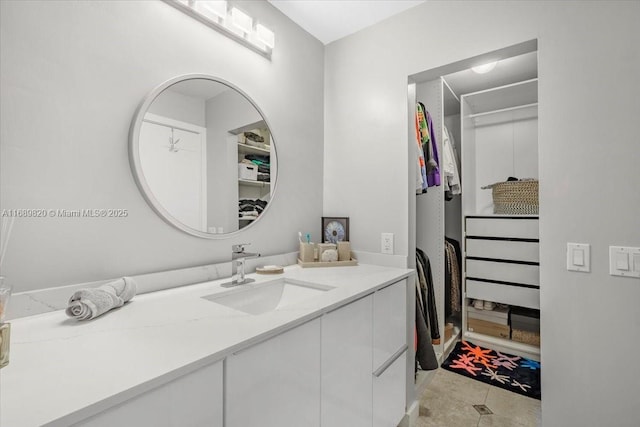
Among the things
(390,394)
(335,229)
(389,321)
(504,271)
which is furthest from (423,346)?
(504,271)

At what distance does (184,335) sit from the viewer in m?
0.76

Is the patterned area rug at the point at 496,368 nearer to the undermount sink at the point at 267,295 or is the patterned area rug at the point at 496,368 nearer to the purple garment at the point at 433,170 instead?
the purple garment at the point at 433,170

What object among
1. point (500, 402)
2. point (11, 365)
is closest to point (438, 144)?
point (500, 402)

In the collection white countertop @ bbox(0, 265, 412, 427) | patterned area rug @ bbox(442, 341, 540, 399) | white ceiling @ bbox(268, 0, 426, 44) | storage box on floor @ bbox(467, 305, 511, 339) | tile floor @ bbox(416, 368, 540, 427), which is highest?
white ceiling @ bbox(268, 0, 426, 44)

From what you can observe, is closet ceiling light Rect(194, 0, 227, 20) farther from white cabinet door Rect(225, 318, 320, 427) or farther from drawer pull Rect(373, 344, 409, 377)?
drawer pull Rect(373, 344, 409, 377)

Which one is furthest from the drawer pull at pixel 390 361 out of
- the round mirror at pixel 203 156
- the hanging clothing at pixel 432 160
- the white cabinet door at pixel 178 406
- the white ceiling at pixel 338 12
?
the white ceiling at pixel 338 12

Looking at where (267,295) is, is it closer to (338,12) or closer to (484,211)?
(338,12)

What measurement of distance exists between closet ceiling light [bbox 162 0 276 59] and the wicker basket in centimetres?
218

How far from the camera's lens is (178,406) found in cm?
61

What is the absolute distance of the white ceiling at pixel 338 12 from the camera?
1.68 meters

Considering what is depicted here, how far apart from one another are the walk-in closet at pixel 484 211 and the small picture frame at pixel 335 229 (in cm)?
53

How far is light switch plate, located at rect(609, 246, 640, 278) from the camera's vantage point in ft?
3.70

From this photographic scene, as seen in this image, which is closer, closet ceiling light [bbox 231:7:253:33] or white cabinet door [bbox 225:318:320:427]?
white cabinet door [bbox 225:318:320:427]

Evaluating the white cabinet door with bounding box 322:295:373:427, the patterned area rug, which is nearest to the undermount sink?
the white cabinet door with bounding box 322:295:373:427
